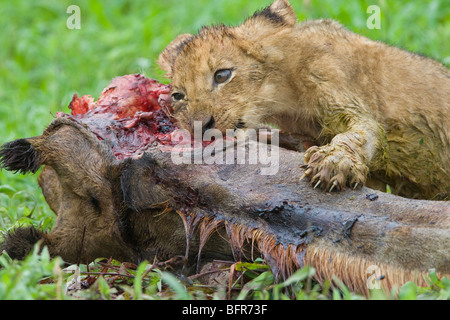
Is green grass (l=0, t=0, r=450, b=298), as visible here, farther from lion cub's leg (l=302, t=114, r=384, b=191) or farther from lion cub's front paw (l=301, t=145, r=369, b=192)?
lion cub's front paw (l=301, t=145, r=369, b=192)

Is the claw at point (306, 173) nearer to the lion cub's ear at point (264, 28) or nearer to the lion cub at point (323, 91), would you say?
the lion cub at point (323, 91)

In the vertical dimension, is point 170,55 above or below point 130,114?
above

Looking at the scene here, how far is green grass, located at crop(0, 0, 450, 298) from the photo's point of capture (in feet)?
26.8

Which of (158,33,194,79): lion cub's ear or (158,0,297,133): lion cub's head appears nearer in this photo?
(158,0,297,133): lion cub's head

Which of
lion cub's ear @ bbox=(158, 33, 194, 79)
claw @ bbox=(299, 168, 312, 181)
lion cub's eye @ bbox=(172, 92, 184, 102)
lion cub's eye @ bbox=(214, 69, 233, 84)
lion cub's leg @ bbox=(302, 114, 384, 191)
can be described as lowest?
claw @ bbox=(299, 168, 312, 181)

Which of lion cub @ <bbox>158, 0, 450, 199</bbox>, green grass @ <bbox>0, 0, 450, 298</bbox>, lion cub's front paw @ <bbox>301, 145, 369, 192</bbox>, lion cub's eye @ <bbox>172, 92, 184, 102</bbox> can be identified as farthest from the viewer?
green grass @ <bbox>0, 0, 450, 298</bbox>

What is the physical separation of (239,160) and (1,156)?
1.32 meters

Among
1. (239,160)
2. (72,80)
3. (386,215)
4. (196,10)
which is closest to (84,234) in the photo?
(239,160)

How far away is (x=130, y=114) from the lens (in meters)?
4.63

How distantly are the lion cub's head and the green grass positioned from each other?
2.33m

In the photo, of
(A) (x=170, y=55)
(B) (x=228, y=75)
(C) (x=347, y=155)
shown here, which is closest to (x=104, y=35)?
(A) (x=170, y=55)

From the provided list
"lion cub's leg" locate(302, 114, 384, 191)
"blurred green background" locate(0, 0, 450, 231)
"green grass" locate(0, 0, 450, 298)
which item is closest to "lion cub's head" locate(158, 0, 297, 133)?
"lion cub's leg" locate(302, 114, 384, 191)

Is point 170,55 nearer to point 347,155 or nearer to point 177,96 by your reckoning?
point 177,96
